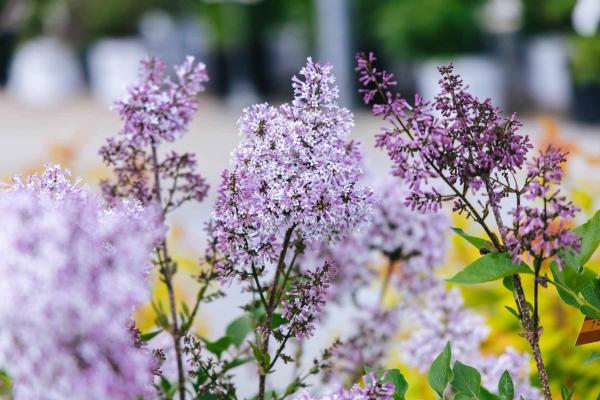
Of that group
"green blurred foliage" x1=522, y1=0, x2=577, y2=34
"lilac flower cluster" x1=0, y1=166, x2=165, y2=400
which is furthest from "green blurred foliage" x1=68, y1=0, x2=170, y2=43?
"lilac flower cluster" x1=0, y1=166, x2=165, y2=400

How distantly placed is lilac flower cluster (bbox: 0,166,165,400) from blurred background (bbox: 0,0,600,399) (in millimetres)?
2651

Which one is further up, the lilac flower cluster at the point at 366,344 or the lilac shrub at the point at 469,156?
the lilac flower cluster at the point at 366,344

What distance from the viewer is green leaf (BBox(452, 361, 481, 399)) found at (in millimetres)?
833

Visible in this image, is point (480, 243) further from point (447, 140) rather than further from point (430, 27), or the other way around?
point (430, 27)

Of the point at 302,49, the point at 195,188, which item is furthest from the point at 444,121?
the point at 302,49

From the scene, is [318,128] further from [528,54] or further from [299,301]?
[528,54]

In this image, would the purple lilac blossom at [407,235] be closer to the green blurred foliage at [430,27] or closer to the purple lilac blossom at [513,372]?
the purple lilac blossom at [513,372]

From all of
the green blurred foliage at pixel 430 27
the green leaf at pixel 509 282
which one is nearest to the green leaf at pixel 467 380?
the green leaf at pixel 509 282

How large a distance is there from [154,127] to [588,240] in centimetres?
39

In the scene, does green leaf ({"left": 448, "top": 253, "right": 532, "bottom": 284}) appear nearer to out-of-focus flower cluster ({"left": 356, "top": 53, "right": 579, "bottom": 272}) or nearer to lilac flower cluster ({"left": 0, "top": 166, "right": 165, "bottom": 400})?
out-of-focus flower cluster ({"left": 356, "top": 53, "right": 579, "bottom": 272})

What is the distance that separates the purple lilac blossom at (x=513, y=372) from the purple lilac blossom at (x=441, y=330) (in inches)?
3.2

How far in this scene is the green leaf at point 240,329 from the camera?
1.02 meters

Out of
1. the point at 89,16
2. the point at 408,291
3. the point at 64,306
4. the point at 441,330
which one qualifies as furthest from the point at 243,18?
the point at 64,306

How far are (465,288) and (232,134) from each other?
4969mm
